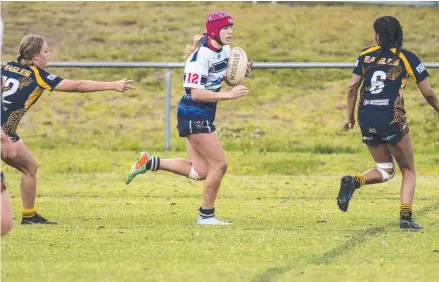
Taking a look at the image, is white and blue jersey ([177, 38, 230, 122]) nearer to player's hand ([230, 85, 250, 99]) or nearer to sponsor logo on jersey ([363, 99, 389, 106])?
player's hand ([230, 85, 250, 99])

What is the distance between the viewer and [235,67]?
983 cm

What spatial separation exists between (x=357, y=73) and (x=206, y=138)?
1461 mm

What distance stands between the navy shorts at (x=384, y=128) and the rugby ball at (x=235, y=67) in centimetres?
116

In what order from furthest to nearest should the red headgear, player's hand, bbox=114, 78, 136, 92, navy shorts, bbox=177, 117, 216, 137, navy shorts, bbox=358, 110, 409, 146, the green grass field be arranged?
navy shorts, bbox=177, 117, 216, 137 < the red headgear < navy shorts, bbox=358, 110, 409, 146 < player's hand, bbox=114, 78, 136, 92 < the green grass field

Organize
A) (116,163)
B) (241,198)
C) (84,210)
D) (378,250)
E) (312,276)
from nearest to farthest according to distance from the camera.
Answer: (312,276), (378,250), (84,210), (241,198), (116,163)

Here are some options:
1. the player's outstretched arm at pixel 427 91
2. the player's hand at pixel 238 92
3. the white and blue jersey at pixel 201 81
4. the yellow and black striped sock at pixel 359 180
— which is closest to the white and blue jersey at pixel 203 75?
the white and blue jersey at pixel 201 81

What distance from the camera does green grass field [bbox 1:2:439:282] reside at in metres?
7.57

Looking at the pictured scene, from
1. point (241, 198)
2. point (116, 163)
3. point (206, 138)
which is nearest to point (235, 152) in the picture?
point (116, 163)

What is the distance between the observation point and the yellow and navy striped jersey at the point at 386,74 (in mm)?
9320

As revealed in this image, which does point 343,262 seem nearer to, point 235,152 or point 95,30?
point 235,152

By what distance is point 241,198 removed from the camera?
12438mm

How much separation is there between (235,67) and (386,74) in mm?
1378

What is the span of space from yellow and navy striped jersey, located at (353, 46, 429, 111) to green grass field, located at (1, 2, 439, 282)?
1.12m

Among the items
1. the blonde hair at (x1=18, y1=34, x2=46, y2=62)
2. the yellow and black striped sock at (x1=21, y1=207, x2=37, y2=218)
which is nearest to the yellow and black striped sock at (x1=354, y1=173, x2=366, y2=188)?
the yellow and black striped sock at (x1=21, y1=207, x2=37, y2=218)
